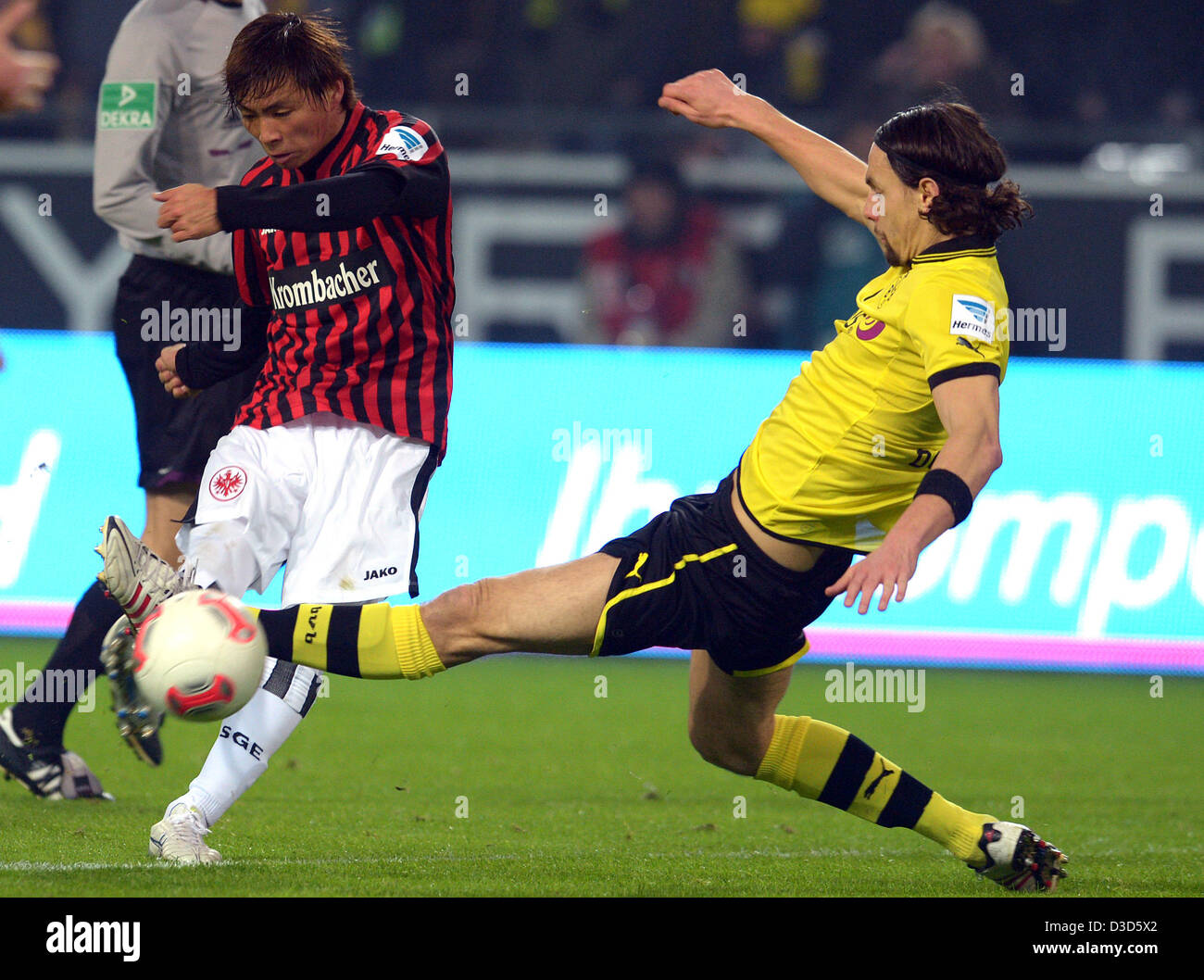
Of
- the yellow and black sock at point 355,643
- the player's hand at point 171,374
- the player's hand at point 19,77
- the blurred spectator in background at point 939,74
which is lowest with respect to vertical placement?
the yellow and black sock at point 355,643

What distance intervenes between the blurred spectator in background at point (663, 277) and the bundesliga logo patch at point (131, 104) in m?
5.56

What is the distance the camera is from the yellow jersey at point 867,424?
379 cm

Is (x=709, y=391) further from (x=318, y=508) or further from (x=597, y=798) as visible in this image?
(x=318, y=508)

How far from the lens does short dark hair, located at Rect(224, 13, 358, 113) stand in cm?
423

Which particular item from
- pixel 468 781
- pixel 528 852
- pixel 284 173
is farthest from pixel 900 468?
pixel 468 781

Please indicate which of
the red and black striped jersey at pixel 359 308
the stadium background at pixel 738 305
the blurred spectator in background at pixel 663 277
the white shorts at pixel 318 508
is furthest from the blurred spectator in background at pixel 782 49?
the white shorts at pixel 318 508

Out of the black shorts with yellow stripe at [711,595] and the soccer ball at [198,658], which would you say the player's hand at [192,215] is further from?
the black shorts with yellow stripe at [711,595]

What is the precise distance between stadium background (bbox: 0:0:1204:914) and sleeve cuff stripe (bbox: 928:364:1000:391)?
1.37 meters

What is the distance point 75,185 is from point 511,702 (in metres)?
5.02

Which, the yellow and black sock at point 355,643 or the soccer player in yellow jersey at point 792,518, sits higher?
the soccer player in yellow jersey at point 792,518

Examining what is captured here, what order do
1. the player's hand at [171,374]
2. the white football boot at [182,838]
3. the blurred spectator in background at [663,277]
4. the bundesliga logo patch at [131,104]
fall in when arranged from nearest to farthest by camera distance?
the white football boot at [182,838]
the player's hand at [171,374]
the bundesliga logo patch at [131,104]
the blurred spectator in background at [663,277]

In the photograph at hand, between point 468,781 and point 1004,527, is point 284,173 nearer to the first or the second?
point 468,781

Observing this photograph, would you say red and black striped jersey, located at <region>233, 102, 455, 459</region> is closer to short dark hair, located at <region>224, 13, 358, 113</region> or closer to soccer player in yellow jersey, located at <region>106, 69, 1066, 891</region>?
short dark hair, located at <region>224, 13, 358, 113</region>
